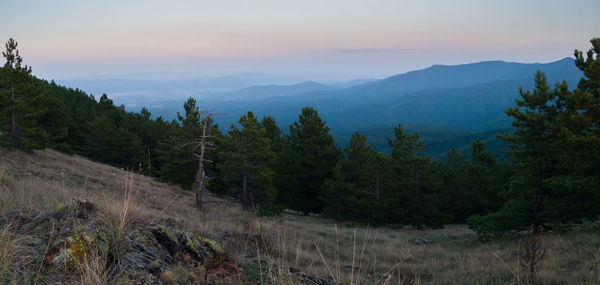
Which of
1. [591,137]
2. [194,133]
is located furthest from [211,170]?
[591,137]

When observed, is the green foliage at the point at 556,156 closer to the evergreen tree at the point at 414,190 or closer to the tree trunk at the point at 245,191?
the evergreen tree at the point at 414,190

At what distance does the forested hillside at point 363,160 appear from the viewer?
12844mm

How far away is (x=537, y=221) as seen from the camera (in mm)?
14422

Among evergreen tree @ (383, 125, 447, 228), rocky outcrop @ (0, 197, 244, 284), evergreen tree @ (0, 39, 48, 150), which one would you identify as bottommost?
evergreen tree @ (383, 125, 447, 228)

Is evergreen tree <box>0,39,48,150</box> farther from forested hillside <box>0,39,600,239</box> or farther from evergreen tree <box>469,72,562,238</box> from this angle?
evergreen tree <box>469,72,562,238</box>

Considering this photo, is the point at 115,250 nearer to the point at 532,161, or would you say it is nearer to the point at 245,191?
the point at 532,161

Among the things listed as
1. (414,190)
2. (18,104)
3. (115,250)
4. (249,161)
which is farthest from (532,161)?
(18,104)

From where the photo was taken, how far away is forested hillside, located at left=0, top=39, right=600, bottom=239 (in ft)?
42.1

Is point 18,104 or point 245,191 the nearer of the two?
point 18,104

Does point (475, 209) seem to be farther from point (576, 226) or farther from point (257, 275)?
point (257, 275)

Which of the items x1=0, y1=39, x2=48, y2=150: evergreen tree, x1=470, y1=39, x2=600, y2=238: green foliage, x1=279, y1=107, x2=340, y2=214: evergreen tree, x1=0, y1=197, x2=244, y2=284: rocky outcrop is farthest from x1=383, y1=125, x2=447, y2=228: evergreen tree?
x1=0, y1=39, x2=48, y2=150: evergreen tree

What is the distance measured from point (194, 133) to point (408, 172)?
19331 mm

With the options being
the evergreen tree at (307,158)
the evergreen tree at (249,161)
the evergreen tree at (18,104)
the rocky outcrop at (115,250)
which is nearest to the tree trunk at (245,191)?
the evergreen tree at (249,161)

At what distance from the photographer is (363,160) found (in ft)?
94.2
